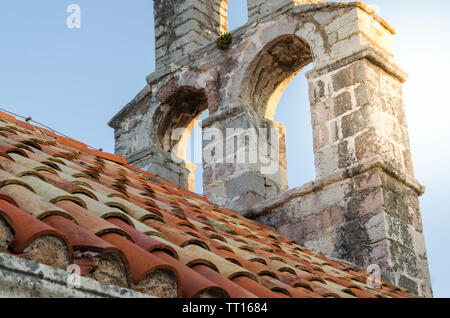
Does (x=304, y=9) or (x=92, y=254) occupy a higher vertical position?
(x=304, y=9)

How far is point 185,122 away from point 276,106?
115 centimetres

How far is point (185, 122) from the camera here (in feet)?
25.6

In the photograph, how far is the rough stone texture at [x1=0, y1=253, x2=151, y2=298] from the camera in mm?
1684

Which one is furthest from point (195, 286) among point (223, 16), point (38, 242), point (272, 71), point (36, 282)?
point (223, 16)

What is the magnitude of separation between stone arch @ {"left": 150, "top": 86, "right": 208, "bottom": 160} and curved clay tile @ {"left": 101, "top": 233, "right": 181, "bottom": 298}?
5405 mm

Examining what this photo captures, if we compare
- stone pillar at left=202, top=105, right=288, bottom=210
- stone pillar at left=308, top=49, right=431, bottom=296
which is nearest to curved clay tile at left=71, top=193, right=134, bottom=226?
stone pillar at left=308, top=49, right=431, bottom=296

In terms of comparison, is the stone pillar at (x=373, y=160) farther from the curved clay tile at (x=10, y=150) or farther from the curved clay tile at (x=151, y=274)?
the curved clay tile at (x=151, y=274)

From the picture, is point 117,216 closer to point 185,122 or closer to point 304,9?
point 304,9

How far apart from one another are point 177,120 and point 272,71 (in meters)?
1.31

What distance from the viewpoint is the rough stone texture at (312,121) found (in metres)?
5.69

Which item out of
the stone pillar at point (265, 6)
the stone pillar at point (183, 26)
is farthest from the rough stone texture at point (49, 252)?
the stone pillar at point (183, 26)

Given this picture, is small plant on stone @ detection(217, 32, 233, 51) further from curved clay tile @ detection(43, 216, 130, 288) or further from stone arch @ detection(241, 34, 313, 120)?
curved clay tile @ detection(43, 216, 130, 288)

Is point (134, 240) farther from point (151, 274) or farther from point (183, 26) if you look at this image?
point (183, 26)

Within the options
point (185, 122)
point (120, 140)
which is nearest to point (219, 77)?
point (185, 122)
